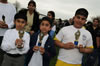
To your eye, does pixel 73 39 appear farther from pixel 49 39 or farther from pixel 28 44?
pixel 28 44

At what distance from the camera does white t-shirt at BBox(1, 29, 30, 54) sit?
3268 millimetres

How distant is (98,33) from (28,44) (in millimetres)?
2932

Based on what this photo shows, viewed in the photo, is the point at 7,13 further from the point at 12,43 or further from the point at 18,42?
the point at 18,42

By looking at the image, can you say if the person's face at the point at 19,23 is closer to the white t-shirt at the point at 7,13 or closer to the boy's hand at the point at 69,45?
the white t-shirt at the point at 7,13

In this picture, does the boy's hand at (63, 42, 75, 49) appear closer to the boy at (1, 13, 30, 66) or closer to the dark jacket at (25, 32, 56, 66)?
the dark jacket at (25, 32, 56, 66)

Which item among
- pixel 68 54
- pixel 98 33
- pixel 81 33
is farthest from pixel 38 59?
pixel 98 33

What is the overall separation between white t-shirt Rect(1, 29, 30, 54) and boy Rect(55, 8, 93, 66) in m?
0.66

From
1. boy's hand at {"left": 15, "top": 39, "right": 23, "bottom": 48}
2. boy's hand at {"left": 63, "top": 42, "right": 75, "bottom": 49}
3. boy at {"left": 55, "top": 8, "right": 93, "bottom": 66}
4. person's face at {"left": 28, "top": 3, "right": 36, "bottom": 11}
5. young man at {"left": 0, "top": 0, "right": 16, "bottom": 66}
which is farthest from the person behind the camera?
person's face at {"left": 28, "top": 3, "right": 36, "bottom": 11}

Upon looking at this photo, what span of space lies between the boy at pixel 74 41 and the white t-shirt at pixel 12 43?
2.16 ft

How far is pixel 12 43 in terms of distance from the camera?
10.8 feet

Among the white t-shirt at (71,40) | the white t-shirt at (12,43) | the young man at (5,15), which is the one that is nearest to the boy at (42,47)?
the white t-shirt at (12,43)

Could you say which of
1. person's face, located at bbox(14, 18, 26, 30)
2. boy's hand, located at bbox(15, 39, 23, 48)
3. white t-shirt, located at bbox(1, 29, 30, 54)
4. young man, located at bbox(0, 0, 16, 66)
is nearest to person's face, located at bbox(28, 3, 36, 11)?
young man, located at bbox(0, 0, 16, 66)

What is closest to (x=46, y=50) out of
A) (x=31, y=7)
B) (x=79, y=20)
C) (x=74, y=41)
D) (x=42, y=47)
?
(x=42, y=47)

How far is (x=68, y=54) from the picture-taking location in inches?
132
